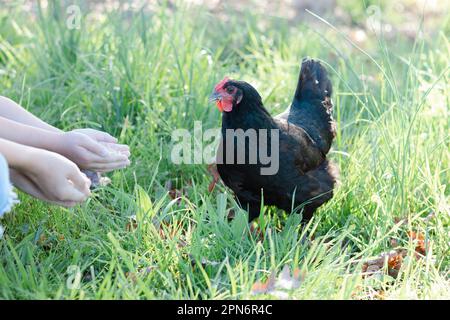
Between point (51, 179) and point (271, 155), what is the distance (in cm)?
109

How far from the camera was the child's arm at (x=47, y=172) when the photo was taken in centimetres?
230

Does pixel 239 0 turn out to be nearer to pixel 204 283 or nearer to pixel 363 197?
pixel 363 197

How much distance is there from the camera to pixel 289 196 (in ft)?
10.4

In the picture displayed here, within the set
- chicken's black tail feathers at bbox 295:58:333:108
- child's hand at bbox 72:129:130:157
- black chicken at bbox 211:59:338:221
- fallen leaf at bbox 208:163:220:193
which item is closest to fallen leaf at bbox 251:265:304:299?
black chicken at bbox 211:59:338:221

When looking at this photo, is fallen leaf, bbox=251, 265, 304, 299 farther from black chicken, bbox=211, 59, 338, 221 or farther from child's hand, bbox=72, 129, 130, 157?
child's hand, bbox=72, 129, 130, 157

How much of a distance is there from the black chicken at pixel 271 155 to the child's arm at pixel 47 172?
838 millimetres

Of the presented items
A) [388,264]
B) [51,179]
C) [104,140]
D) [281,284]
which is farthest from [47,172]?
[388,264]

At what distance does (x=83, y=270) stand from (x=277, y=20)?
3.20 metres

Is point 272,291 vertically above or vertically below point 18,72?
below

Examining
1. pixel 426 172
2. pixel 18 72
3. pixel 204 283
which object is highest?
pixel 18 72

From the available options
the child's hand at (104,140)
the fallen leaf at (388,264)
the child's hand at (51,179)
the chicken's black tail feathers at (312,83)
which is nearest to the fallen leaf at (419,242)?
the fallen leaf at (388,264)

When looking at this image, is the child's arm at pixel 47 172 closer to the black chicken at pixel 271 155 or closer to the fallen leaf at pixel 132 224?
the fallen leaf at pixel 132 224

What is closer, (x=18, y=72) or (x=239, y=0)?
(x=18, y=72)
